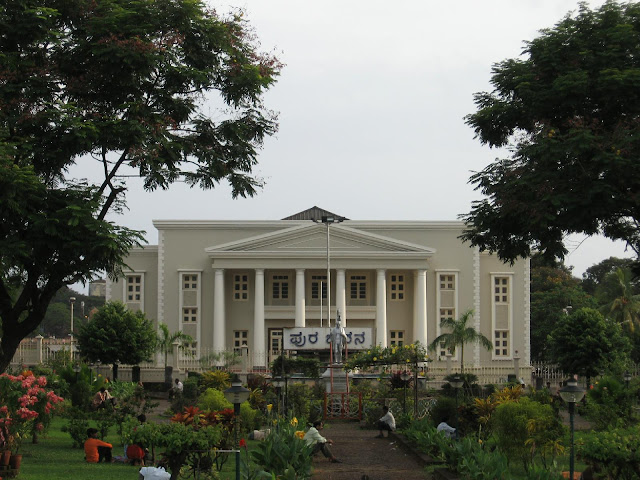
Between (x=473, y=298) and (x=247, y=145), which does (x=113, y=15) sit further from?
(x=473, y=298)

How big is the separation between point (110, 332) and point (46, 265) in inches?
968

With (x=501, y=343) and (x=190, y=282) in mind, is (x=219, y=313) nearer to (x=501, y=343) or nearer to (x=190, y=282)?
(x=190, y=282)

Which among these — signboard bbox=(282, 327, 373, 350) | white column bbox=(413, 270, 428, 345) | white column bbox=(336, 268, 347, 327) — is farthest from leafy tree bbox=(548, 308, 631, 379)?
white column bbox=(336, 268, 347, 327)

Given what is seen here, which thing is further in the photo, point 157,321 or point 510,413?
point 157,321

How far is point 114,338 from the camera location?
135 feet

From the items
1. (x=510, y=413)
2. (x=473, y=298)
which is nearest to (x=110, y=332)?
(x=473, y=298)

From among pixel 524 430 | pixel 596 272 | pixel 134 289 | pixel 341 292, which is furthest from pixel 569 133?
pixel 596 272

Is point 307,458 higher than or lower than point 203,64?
lower

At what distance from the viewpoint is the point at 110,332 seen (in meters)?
41.0

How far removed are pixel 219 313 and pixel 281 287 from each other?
12.6 feet

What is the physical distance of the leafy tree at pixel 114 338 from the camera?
4097 cm

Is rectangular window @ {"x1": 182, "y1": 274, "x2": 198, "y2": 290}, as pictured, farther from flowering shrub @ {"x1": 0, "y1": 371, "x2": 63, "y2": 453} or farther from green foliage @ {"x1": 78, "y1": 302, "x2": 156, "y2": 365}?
flowering shrub @ {"x1": 0, "y1": 371, "x2": 63, "y2": 453}

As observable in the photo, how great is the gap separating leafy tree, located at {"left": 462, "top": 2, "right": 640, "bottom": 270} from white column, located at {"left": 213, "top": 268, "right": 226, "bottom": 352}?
2897 cm

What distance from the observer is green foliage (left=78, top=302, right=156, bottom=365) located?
40969 millimetres
